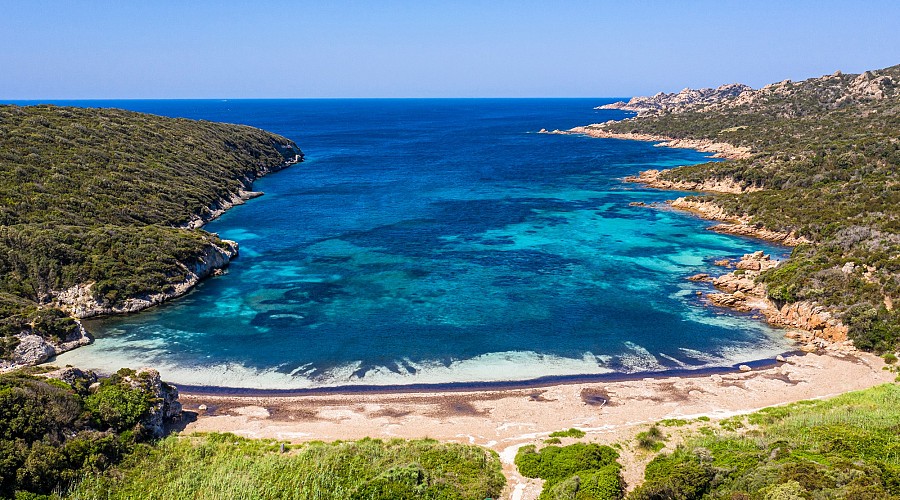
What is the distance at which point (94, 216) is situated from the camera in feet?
204

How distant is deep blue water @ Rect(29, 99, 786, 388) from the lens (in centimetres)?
4088

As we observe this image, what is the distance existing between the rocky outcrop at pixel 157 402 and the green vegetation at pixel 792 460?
79.3 feet

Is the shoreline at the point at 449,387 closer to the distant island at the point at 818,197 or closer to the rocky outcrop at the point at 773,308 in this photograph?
the rocky outcrop at the point at 773,308

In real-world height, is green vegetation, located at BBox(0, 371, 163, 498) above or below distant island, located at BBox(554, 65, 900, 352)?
below

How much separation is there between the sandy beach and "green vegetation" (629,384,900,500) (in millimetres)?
3858

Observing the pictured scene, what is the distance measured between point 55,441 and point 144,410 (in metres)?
4.49

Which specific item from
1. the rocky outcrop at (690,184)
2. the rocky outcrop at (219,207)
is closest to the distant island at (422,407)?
the rocky outcrop at (219,207)

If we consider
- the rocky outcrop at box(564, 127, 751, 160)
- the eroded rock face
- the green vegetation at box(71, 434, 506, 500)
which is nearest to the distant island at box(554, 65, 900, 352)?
the eroded rock face

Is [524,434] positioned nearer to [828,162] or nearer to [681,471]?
[681,471]

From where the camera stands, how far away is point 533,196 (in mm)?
101625

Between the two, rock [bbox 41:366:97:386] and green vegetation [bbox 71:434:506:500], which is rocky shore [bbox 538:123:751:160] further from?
rock [bbox 41:366:97:386]

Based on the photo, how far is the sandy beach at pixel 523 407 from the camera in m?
31.2

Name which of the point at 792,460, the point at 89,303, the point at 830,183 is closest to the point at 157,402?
the point at 89,303

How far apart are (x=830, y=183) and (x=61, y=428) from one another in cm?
9422
